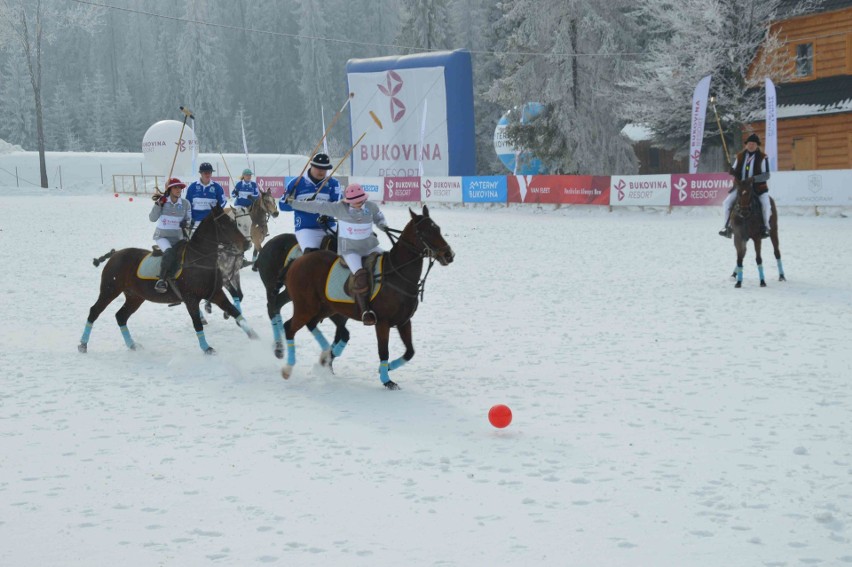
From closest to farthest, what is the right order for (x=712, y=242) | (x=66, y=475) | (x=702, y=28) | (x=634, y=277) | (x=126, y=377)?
(x=66, y=475) → (x=126, y=377) → (x=634, y=277) → (x=712, y=242) → (x=702, y=28)

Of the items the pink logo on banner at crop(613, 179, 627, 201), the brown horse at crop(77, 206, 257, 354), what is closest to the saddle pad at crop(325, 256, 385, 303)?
the brown horse at crop(77, 206, 257, 354)

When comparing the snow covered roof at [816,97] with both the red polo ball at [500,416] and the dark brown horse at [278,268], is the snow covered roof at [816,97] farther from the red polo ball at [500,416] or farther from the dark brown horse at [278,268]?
the red polo ball at [500,416]

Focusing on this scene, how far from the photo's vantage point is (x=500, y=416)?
7723 millimetres

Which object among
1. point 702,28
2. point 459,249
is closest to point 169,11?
point 702,28

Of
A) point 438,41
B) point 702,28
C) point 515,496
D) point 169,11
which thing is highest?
point 169,11

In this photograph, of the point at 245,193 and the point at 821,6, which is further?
the point at 821,6

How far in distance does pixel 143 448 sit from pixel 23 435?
1.24m

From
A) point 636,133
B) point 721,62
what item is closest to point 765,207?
point 721,62

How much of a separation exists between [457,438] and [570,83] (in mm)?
34817

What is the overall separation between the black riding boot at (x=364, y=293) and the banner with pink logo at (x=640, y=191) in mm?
24764

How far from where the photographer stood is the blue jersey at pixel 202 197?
14684 millimetres

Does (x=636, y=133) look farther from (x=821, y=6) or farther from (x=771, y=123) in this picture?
(x=771, y=123)

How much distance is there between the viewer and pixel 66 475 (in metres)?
6.85

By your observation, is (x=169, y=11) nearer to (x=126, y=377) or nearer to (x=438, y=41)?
(x=438, y=41)
